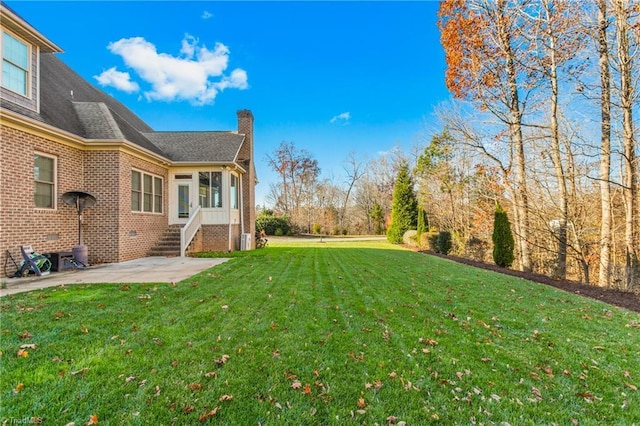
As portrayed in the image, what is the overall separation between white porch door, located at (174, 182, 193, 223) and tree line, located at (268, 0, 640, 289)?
11.6m

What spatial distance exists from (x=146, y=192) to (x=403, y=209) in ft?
56.7

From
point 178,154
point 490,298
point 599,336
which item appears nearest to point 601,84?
point 490,298

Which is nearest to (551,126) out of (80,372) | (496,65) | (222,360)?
(496,65)

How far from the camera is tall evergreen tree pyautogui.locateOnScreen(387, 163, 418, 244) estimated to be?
22.8m

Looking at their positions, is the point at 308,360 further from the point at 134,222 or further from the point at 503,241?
the point at 503,241

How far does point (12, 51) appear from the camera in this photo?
7352mm

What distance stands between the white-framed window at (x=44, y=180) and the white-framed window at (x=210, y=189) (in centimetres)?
516

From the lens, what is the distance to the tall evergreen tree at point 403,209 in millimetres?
22750

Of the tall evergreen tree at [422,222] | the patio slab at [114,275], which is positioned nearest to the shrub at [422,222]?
the tall evergreen tree at [422,222]

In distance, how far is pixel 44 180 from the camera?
7.98m

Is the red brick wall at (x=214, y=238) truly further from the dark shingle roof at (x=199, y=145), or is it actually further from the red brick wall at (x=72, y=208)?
the dark shingle roof at (x=199, y=145)

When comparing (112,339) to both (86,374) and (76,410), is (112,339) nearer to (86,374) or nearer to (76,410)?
(86,374)

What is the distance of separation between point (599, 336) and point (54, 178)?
11.9 metres

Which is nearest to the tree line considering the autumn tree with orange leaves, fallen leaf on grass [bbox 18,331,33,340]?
the autumn tree with orange leaves
